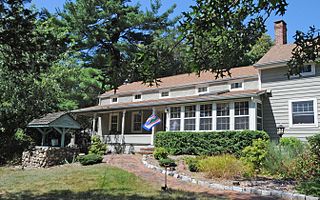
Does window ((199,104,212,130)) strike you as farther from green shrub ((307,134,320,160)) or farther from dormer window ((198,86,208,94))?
green shrub ((307,134,320,160))

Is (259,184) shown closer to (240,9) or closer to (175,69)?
(240,9)

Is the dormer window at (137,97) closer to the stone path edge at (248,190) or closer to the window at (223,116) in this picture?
the window at (223,116)

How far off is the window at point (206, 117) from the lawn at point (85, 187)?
22.1ft

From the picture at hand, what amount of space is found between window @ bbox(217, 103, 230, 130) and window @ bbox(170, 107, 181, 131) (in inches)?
110

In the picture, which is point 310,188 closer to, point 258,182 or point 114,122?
point 258,182

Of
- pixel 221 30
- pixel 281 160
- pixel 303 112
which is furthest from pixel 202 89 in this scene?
pixel 221 30

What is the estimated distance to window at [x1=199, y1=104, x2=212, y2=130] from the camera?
17484 millimetres

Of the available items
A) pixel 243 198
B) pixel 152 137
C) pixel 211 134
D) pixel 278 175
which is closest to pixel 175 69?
pixel 152 137

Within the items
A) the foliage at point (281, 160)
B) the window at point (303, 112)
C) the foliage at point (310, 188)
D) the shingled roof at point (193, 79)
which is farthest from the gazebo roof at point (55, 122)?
the foliage at point (310, 188)

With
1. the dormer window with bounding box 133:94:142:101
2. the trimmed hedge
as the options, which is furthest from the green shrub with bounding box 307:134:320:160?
the dormer window with bounding box 133:94:142:101

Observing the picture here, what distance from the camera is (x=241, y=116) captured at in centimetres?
1630

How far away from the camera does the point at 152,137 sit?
65.7ft

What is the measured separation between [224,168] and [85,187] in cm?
484

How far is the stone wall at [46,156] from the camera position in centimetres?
1589
